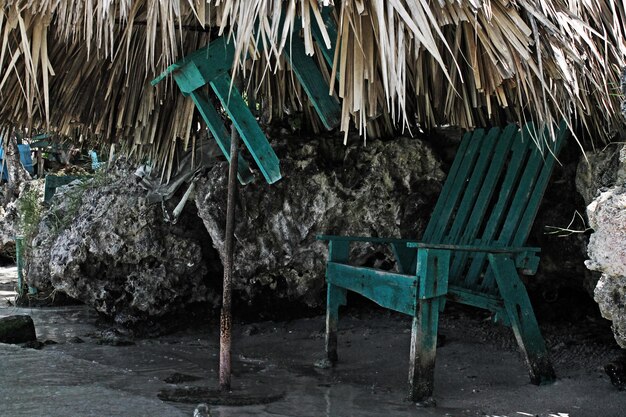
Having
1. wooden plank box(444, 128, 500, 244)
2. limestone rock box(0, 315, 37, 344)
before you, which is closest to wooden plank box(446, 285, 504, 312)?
wooden plank box(444, 128, 500, 244)

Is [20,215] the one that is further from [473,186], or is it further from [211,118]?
[473,186]

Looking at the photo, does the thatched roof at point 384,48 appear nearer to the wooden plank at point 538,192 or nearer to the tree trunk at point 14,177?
the wooden plank at point 538,192

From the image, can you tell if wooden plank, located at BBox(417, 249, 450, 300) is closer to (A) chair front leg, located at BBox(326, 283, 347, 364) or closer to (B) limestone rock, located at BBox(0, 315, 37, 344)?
(A) chair front leg, located at BBox(326, 283, 347, 364)

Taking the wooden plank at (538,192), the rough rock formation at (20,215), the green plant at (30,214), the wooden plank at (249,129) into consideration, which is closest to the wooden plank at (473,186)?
the wooden plank at (538,192)

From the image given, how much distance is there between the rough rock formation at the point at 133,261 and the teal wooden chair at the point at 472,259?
160 cm

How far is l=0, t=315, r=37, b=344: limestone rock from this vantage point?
17.7ft

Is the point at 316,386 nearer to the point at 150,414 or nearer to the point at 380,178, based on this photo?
the point at 150,414

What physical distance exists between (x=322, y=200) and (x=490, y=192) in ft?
4.57

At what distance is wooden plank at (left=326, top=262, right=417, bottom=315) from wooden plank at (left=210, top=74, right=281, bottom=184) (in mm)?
771

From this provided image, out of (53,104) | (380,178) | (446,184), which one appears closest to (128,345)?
(53,104)

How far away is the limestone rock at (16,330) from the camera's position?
5.38m

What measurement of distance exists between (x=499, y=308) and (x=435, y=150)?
194cm

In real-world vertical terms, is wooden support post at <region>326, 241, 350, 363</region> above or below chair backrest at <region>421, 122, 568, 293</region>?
below

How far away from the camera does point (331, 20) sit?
11.7ft
